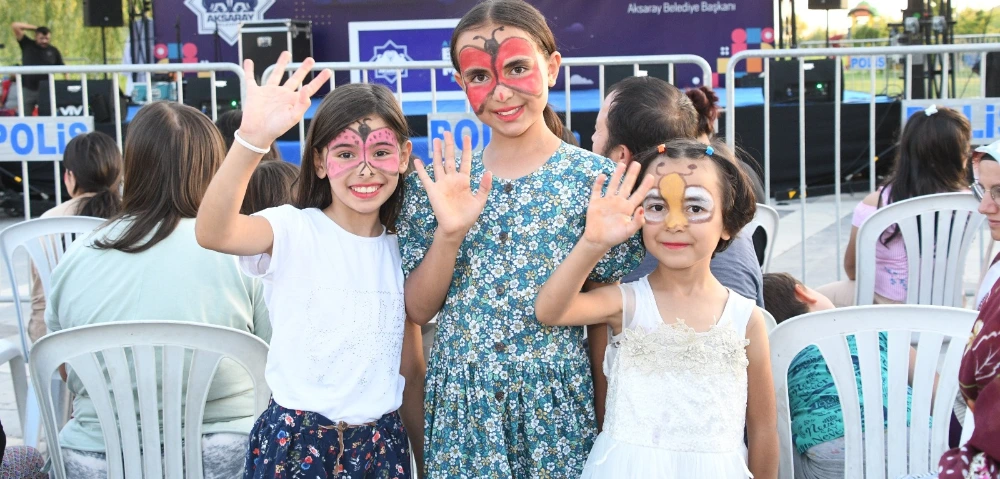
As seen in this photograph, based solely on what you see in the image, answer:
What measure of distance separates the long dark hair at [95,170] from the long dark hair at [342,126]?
69.2 inches

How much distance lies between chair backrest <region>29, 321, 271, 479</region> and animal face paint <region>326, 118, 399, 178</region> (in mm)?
486

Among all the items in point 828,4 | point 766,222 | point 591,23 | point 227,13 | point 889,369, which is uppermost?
point 227,13

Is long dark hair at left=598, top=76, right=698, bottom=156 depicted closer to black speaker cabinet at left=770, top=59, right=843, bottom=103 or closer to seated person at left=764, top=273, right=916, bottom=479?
seated person at left=764, top=273, right=916, bottom=479

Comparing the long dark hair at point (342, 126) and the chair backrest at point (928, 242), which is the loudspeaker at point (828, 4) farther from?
the long dark hair at point (342, 126)

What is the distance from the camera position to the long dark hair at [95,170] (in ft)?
12.0

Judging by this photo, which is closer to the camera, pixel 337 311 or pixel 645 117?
pixel 337 311

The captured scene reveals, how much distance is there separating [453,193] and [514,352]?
1.19ft

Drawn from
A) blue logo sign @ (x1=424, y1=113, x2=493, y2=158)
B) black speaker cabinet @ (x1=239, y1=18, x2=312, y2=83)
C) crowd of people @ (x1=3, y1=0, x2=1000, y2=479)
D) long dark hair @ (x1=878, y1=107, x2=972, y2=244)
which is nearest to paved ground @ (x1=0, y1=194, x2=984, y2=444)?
long dark hair @ (x1=878, y1=107, x2=972, y2=244)

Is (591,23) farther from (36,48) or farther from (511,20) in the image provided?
(511,20)

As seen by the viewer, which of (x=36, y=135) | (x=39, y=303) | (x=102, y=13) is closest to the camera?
(x=39, y=303)

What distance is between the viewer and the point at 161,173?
247cm

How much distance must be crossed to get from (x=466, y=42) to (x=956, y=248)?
8.15 feet

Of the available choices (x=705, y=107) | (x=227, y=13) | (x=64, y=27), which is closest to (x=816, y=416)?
(x=705, y=107)

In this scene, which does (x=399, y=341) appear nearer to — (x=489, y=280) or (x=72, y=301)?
(x=489, y=280)
